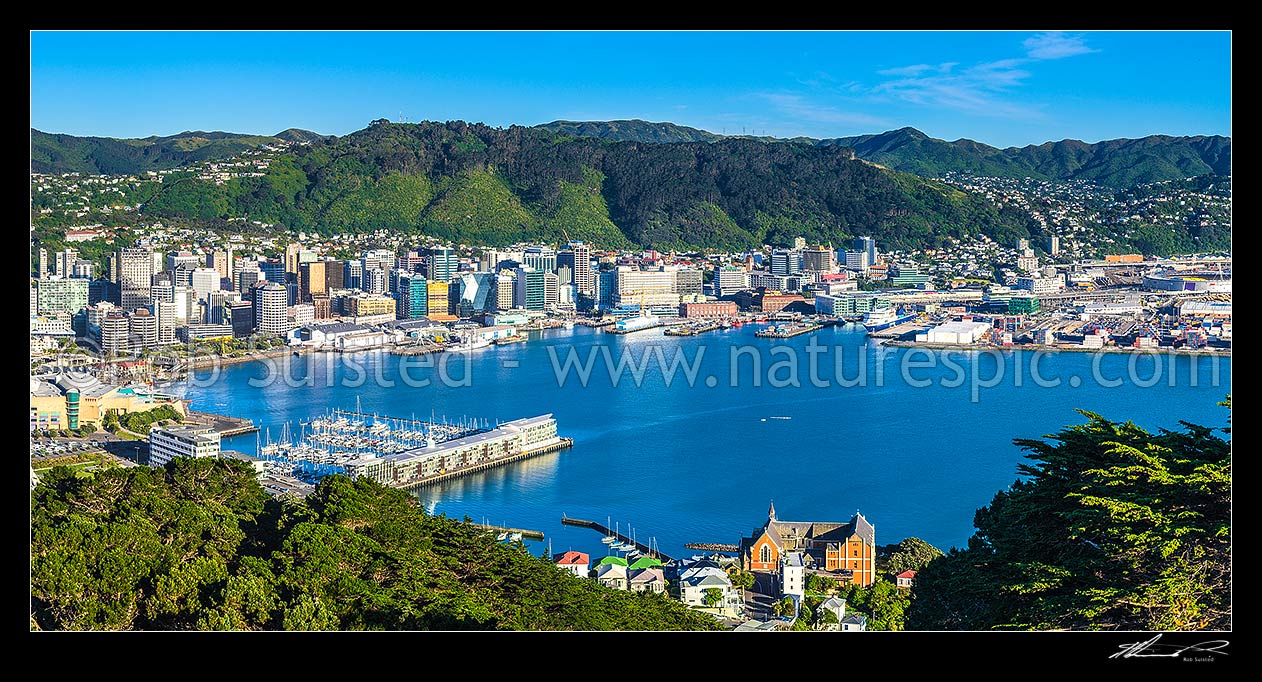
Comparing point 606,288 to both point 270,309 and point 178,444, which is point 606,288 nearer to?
point 270,309

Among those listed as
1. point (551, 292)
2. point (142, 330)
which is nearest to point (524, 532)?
point (142, 330)

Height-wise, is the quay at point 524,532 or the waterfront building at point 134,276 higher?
the waterfront building at point 134,276

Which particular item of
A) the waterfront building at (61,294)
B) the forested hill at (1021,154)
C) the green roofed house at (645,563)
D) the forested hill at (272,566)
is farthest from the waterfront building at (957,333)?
the forested hill at (1021,154)

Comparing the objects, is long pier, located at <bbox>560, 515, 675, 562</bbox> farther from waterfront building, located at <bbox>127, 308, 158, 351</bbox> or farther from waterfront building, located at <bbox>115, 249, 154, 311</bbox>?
waterfront building, located at <bbox>115, 249, 154, 311</bbox>

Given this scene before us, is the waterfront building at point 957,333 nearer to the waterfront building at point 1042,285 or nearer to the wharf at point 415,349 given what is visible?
the waterfront building at point 1042,285

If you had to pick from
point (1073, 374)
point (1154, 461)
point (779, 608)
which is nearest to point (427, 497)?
point (779, 608)

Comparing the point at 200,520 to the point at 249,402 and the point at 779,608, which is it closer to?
the point at 779,608
